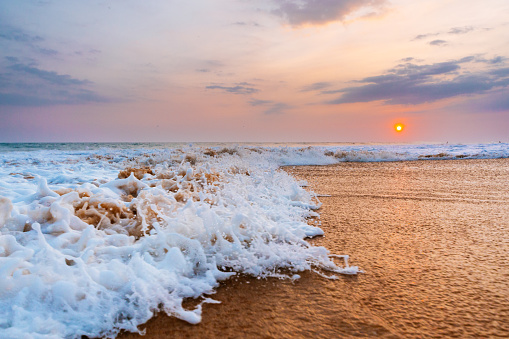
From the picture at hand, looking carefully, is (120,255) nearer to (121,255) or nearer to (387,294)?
(121,255)

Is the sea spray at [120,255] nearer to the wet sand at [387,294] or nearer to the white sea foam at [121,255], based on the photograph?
the white sea foam at [121,255]

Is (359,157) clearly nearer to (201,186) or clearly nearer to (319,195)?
(319,195)

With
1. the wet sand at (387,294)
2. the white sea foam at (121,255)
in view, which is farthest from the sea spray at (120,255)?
the wet sand at (387,294)

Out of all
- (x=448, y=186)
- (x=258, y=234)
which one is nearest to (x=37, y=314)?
(x=258, y=234)

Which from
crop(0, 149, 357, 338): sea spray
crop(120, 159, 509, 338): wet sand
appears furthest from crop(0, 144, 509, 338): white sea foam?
crop(120, 159, 509, 338): wet sand

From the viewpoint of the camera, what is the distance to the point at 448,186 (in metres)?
5.44

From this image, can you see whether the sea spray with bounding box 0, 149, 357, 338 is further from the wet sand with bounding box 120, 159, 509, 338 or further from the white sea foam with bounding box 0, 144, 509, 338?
the wet sand with bounding box 120, 159, 509, 338

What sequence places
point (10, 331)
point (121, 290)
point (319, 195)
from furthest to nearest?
1. point (319, 195)
2. point (121, 290)
3. point (10, 331)

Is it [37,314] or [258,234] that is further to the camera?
[258,234]

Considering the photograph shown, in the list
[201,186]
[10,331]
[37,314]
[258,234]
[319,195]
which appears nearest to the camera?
[10,331]

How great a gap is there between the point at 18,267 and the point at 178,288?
851 millimetres

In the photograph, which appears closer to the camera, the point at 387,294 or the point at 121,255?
the point at 387,294

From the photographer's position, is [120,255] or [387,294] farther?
[120,255]

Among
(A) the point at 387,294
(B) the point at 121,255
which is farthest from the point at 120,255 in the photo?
(A) the point at 387,294
